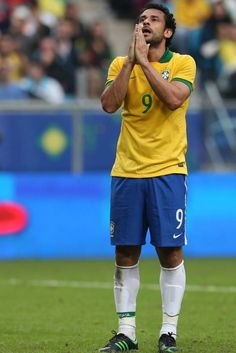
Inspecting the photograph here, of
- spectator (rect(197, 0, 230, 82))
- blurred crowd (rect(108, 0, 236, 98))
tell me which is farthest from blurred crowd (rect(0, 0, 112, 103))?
spectator (rect(197, 0, 230, 82))

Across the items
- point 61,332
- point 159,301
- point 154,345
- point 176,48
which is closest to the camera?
point 154,345

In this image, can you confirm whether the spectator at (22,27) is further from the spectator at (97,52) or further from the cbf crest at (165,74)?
the cbf crest at (165,74)

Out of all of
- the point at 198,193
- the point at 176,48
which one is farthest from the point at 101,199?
the point at 176,48

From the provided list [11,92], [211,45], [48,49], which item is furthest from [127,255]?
[211,45]

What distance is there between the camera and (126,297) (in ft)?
25.2

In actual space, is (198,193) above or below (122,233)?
below

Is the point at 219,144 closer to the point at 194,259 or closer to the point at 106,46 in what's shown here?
the point at 194,259

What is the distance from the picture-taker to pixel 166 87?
7.34 m

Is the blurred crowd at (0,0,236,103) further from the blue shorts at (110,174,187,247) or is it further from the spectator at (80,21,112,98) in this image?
the blue shorts at (110,174,187,247)

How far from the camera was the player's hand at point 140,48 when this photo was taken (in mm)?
7312

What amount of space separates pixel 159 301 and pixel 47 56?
8.07m

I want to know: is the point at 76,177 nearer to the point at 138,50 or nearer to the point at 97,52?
the point at 97,52

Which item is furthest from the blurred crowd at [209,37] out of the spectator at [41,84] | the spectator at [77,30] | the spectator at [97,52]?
the spectator at [41,84]

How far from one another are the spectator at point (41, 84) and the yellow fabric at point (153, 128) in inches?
352
